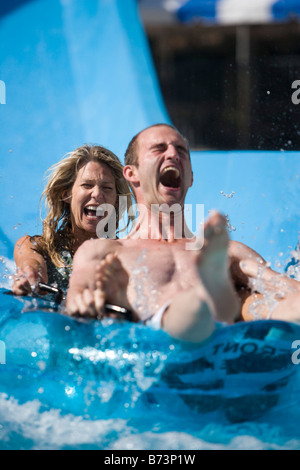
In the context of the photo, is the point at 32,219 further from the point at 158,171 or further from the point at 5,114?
the point at 158,171

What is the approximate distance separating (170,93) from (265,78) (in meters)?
2.20

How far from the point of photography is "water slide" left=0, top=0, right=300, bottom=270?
2.76 metres

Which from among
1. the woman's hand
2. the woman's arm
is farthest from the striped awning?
the woman's hand

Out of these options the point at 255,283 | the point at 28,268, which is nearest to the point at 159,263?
the point at 255,283

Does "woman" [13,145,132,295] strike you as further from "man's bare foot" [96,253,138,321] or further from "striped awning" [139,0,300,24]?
"striped awning" [139,0,300,24]

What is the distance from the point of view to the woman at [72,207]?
2170 millimetres

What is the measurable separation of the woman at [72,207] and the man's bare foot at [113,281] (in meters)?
0.53

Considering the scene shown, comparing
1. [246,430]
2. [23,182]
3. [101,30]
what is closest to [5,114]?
[23,182]

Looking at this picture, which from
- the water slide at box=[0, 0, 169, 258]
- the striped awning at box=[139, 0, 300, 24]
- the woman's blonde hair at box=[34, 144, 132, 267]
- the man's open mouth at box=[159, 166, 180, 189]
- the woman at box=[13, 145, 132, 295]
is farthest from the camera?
the striped awning at box=[139, 0, 300, 24]

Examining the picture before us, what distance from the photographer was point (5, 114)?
122 inches

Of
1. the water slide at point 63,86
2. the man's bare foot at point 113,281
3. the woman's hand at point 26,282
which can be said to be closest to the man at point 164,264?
the man's bare foot at point 113,281

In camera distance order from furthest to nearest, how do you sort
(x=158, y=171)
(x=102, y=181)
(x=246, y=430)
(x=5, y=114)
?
1. (x=5, y=114)
2. (x=102, y=181)
3. (x=158, y=171)
4. (x=246, y=430)

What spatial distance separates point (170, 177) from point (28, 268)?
1.91 feet

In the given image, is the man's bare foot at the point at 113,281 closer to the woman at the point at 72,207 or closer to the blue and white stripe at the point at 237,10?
the woman at the point at 72,207
